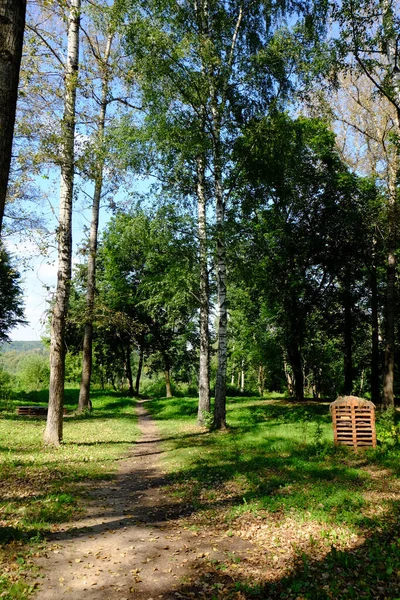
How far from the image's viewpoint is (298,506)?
7230 millimetres

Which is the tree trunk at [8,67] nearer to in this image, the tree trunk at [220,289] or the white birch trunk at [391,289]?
the tree trunk at [220,289]

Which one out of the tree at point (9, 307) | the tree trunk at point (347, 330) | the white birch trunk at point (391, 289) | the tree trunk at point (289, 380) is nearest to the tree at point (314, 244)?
the tree trunk at point (347, 330)

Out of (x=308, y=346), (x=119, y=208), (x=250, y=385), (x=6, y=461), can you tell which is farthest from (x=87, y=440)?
(x=250, y=385)

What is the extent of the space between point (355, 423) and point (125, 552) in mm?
8451

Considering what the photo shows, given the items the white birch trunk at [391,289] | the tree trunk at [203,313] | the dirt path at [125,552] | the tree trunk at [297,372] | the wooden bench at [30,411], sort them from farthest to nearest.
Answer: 1. the tree trunk at [297,372]
2. the wooden bench at [30,411]
3. the white birch trunk at [391,289]
4. the tree trunk at [203,313]
5. the dirt path at [125,552]

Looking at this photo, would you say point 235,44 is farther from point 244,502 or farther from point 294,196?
point 244,502

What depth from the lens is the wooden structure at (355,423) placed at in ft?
38.7

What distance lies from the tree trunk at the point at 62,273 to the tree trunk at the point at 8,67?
8.32 metres

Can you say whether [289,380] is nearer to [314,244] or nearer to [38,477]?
[314,244]

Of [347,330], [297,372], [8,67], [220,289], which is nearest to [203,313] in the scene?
[220,289]

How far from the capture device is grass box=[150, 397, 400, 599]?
5.02 metres

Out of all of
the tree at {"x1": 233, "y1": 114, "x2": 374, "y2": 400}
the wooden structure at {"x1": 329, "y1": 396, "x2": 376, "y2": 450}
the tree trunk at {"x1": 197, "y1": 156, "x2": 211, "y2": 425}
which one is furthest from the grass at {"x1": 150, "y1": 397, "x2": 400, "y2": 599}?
the tree at {"x1": 233, "y1": 114, "x2": 374, "y2": 400}

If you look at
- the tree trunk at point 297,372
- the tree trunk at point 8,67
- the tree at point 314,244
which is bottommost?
the tree trunk at point 297,372

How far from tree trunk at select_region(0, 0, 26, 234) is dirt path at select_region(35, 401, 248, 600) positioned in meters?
4.56
